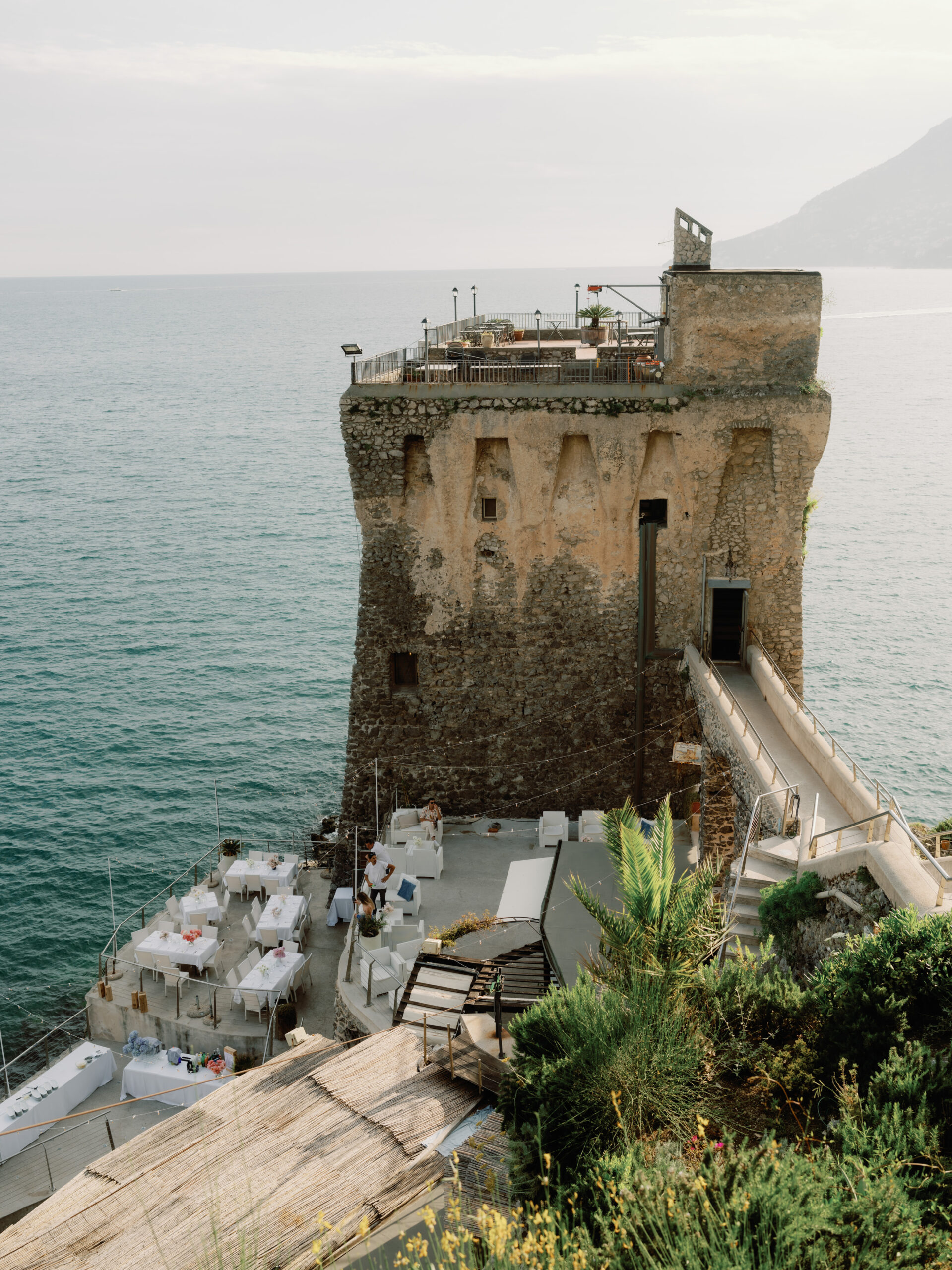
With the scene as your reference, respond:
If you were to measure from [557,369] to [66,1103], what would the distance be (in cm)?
1978

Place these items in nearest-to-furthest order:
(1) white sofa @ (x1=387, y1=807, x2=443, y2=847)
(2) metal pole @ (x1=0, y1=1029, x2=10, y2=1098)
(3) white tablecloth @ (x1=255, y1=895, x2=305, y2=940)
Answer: (2) metal pole @ (x1=0, y1=1029, x2=10, y2=1098) → (3) white tablecloth @ (x1=255, y1=895, x2=305, y2=940) → (1) white sofa @ (x1=387, y1=807, x2=443, y2=847)

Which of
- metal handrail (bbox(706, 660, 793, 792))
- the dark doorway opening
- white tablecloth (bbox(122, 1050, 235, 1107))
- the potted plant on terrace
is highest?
the potted plant on terrace

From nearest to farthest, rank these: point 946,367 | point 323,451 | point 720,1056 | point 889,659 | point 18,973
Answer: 1. point 720,1056
2. point 18,973
3. point 889,659
4. point 323,451
5. point 946,367

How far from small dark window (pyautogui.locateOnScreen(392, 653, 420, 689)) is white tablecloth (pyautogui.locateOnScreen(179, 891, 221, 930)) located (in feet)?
23.4

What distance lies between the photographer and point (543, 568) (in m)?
27.8

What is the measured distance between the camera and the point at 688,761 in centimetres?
2573

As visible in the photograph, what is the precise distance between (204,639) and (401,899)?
36.5 metres

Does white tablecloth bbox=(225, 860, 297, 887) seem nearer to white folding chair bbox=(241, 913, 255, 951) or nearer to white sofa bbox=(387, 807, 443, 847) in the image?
white folding chair bbox=(241, 913, 255, 951)

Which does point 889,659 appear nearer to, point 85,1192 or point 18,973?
point 18,973

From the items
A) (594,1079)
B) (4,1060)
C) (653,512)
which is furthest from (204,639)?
(594,1079)

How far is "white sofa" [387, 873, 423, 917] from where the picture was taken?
23797 mm

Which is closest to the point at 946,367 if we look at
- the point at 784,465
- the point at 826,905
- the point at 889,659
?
the point at 889,659

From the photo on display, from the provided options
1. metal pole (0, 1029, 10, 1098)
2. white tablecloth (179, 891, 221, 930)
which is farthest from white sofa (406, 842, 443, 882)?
metal pole (0, 1029, 10, 1098)

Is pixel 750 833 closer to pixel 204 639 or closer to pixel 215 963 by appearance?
pixel 215 963
